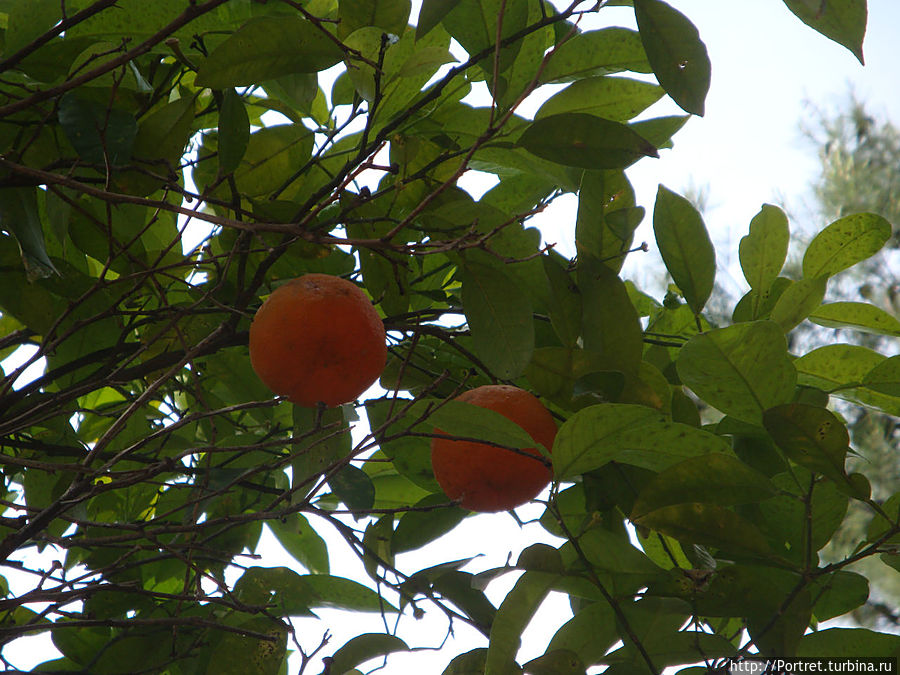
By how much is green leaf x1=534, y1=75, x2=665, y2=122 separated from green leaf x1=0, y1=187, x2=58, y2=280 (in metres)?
0.51

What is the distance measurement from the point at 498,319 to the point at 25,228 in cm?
45

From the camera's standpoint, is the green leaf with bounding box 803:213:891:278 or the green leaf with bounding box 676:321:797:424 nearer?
the green leaf with bounding box 676:321:797:424

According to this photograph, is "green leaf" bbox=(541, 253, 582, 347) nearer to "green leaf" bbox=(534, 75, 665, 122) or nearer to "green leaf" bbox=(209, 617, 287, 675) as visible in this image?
"green leaf" bbox=(534, 75, 665, 122)

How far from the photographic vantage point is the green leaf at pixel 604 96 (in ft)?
2.86

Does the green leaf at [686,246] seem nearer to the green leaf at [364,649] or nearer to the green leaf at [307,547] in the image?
the green leaf at [364,649]

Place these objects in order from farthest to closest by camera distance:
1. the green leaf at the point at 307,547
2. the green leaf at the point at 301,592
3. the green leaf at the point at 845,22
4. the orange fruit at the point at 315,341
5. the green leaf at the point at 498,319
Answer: the green leaf at the point at 307,547
the green leaf at the point at 301,592
the green leaf at the point at 498,319
the orange fruit at the point at 315,341
the green leaf at the point at 845,22

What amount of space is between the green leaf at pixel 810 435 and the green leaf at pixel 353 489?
0.43 m

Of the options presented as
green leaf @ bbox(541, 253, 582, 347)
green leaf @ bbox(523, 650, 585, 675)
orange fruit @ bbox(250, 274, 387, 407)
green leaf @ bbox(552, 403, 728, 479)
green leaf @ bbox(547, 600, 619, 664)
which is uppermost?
green leaf @ bbox(541, 253, 582, 347)

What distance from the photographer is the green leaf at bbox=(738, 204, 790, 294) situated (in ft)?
3.11

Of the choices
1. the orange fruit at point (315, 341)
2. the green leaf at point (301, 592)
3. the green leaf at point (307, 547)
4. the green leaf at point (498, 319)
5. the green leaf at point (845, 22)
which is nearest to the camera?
the green leaf at point (845, 22)

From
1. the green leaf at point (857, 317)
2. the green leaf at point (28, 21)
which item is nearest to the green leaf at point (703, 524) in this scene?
the green leaf at point (857, 317)

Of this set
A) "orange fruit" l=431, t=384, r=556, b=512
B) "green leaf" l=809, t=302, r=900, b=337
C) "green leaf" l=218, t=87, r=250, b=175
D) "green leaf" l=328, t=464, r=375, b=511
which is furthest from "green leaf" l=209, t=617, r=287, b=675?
"green leaf" l=809, t=302, r=900, b=337

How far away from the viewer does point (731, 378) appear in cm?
76

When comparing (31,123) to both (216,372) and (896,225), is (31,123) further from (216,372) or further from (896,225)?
(896,225)
